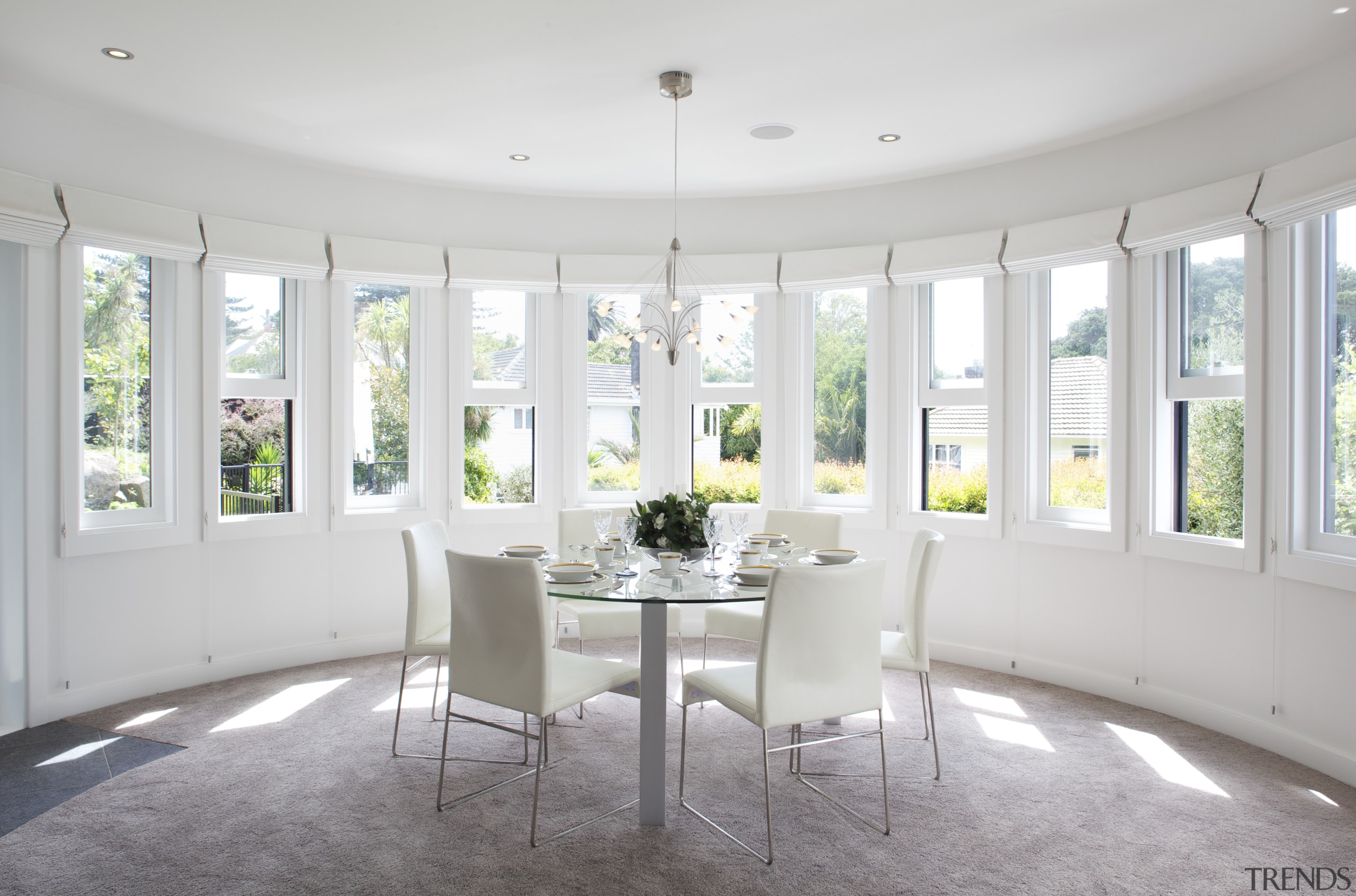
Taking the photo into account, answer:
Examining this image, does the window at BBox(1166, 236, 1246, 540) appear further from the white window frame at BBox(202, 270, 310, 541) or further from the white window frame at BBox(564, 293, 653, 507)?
the white window frame at BBox(202, 270, 310, 541)

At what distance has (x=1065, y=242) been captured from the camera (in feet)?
13.2

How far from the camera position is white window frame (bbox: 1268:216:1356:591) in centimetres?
313

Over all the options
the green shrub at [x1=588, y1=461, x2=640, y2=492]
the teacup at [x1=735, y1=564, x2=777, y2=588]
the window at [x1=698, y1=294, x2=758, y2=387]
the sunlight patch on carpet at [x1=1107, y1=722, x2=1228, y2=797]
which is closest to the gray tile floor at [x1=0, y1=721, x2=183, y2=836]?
the teacup at [x1=735, y1=564, x2=777, y2=588]

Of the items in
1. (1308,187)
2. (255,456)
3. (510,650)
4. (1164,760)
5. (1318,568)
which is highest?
(1308,187)

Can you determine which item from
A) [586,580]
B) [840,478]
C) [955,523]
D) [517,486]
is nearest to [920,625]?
[586,580]

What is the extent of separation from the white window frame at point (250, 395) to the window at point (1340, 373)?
15.4 ft

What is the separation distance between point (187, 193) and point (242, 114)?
2.21ft

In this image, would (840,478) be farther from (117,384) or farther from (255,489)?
(117,384)

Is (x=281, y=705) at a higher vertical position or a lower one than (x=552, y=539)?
lower

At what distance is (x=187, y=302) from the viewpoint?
4059 millimetres

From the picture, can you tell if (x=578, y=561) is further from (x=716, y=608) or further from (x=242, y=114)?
(x=242, y=114)

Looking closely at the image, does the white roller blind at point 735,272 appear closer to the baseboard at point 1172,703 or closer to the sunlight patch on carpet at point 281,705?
the baseboard at point 1172,703

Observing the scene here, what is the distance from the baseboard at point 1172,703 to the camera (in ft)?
9.98

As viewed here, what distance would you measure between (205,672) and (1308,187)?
5.30 metres
